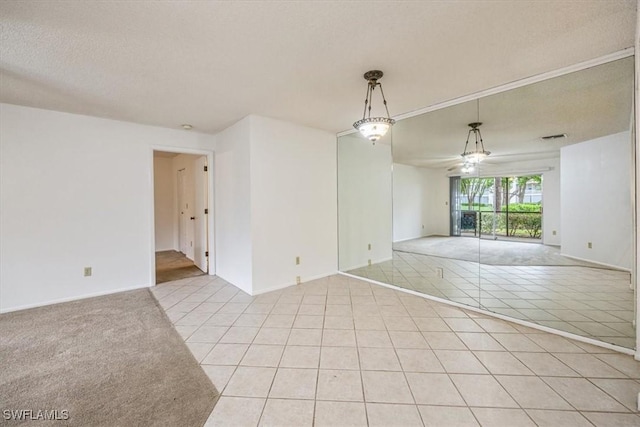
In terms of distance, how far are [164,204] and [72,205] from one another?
350 cm

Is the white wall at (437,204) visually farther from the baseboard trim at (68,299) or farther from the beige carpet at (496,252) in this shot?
the baseboard trim at (68,299)

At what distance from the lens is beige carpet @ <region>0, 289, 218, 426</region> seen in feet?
5.09

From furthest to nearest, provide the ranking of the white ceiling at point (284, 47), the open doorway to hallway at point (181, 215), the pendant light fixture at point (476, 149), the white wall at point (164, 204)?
the white wall at point (164, 204)
the open doorway to hallway at point (181, 215)
the pendant light fixture at point (476, 149)
the white ceiling at point (284, 47)

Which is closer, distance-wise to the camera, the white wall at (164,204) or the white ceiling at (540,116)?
the white ceiling at (540,116)

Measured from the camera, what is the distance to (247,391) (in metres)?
1.71

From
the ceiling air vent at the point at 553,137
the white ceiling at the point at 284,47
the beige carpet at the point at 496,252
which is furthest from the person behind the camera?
the beige carpet at the point at 496,252

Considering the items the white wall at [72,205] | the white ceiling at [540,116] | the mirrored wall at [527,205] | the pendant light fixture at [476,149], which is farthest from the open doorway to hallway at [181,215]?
the pendant light fixture at [476,149]

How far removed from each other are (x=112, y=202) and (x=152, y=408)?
10.3ft

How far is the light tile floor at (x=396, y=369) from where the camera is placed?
4.93ft

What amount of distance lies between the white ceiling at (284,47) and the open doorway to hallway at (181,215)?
2185mm

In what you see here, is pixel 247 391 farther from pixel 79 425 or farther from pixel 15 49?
pixel 15 49

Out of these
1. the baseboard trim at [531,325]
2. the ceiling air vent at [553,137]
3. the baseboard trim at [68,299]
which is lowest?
the baseboard trim at [531,325]

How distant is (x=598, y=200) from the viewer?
2.36m

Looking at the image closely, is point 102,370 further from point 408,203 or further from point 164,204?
point 164,204
